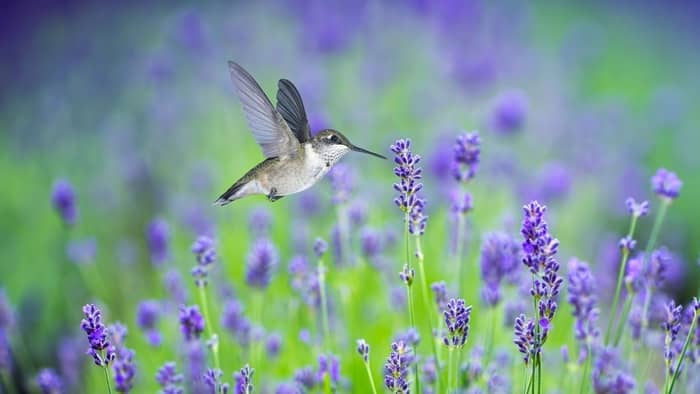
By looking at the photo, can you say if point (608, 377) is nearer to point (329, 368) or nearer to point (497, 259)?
point (497, 259)

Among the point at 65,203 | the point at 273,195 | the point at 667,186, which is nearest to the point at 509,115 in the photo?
the point at 667,186

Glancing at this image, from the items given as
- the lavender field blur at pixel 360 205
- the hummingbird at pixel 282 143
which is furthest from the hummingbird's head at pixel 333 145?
the lavender field blur at pixel 360 205

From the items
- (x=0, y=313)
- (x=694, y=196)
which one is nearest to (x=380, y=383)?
(x=0, y=313)

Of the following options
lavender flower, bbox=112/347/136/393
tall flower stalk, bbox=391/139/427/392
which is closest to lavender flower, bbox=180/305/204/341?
lavender flower, bbox=112/347/136/393

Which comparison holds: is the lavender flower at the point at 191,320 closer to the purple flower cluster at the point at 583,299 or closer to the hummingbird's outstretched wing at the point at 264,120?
the hummingbird's outstretched wing at the point at 264,120

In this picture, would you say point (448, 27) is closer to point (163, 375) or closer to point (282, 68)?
point (282, 68)

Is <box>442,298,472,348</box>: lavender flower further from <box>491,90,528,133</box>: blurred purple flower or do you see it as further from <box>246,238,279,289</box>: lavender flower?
<box>491,90,528,133</box>: blurred purple flower

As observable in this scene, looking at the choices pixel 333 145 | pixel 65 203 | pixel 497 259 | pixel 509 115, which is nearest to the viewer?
pixel 333 145

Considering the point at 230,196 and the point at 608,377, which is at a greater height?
the point at 230,196

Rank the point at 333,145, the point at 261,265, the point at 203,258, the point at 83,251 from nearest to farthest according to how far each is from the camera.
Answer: the point at 333,145, the point at 203,258, the point at 261,265, the point at 83,251
